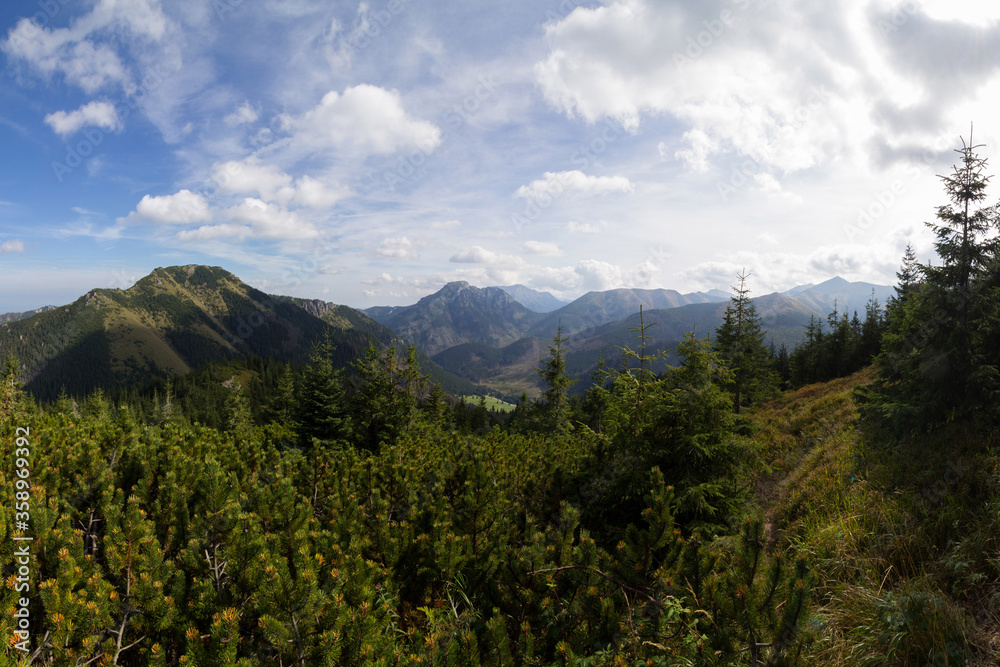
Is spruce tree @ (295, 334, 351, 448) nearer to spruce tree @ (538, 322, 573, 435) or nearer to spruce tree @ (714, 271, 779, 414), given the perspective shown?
spruce tree @ (538, 322, 573, 435)

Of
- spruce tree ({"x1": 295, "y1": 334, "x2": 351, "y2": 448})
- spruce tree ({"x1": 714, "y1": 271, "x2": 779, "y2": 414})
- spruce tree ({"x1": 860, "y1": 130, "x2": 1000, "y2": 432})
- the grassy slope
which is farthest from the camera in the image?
spruce tree ({"x1": 714, "y1": 271, "x2": 779, "y2": 414})

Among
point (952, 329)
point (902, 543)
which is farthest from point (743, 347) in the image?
point (902, 543)

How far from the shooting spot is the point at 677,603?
2.97 metres

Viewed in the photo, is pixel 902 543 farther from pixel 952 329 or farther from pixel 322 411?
pixel 322 411

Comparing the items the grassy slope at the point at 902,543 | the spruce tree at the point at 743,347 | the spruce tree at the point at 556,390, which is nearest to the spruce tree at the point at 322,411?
the grassy slope at the point at 902,543

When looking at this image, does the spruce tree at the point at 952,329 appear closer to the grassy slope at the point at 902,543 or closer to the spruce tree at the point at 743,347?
the grassy slope at the point at 902,543

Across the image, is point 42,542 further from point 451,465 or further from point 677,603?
point 677,603

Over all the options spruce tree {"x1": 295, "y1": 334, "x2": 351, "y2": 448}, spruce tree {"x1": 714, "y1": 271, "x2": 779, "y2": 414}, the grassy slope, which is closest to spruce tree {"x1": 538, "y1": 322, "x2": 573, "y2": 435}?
spruce tree {"x1": 714, "y1": 271, "x2": 779, "y2": 414}

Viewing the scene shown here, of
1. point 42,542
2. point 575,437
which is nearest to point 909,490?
point 575,437

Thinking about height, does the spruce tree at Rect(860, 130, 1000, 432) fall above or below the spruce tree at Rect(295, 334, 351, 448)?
above

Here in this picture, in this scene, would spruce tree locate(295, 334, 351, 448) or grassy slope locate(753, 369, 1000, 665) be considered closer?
grassy slope locate(753, 369, 1000, 665)

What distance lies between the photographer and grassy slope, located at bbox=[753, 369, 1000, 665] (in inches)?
137

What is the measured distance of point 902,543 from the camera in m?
5.15

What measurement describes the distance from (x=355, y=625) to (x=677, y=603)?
2310 mm
